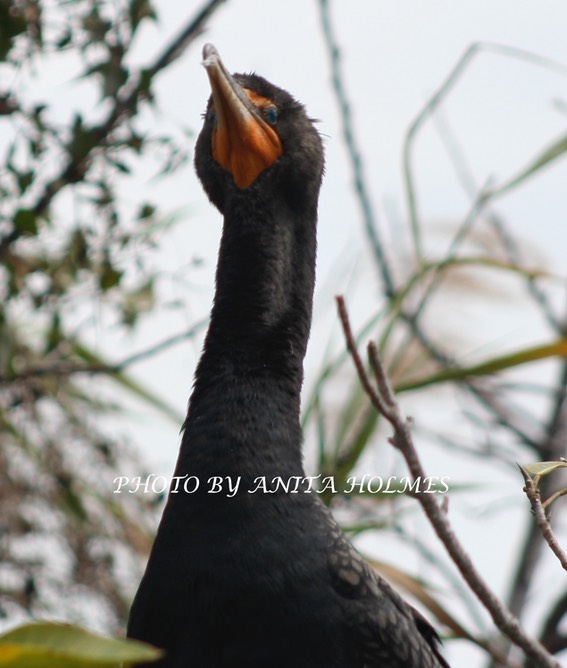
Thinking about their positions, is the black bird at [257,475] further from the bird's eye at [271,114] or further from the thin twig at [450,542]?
the thin twig at [450,542]

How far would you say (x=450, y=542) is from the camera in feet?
5.94

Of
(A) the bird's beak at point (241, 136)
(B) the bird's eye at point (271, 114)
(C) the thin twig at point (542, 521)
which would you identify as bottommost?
(C) the thin twig at point (542, 521)

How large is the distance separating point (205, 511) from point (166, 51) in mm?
1475

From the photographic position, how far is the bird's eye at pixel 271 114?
2.61 m

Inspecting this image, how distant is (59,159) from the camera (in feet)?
9.66

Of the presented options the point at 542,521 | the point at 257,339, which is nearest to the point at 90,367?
the point at 257,339

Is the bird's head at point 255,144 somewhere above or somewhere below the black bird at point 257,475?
above

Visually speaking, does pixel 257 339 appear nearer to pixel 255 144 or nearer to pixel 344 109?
pixel 255 144

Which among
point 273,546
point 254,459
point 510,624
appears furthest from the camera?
point 254,459

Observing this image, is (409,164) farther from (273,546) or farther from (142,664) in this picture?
(142,664)

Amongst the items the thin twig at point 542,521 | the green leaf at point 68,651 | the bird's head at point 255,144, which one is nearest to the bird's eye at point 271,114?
the bird's head at point 255,144

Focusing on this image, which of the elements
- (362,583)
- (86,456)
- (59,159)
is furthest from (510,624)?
(86,456)

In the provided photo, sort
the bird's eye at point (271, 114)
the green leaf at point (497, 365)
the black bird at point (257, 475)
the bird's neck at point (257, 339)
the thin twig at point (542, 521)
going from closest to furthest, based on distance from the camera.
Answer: the thin twig at point (542, 521) → the black bird at point (257, 475) → the bird's neck at point (257, 339) → the green leaf at point (497, 365) → the bird's eye at point (271, 114)

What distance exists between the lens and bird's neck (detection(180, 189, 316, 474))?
2240 mm
